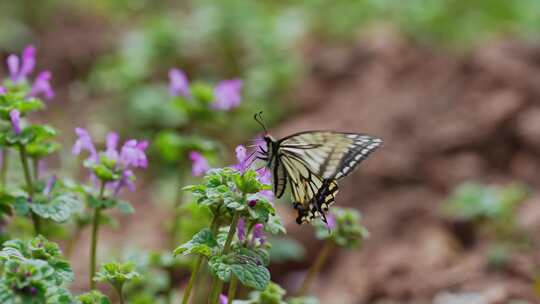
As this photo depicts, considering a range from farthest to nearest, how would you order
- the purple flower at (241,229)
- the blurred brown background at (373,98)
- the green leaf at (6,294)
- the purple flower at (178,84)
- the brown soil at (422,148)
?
the blurred brown background at (373,98), the brown soil at (422,148), the purple flower at (178,84), the purple flower at (241,229), the green leaf at (6,294)

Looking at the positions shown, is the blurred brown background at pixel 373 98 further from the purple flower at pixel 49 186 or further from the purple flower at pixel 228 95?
the purple flower at pixel 49 186

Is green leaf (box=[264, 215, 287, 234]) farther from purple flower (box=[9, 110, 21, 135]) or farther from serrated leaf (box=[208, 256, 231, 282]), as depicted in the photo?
purple flower (box=[9, 110, 21, 135])

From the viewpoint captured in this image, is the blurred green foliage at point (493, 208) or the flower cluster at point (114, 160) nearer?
the flower cluster at point (114, 160)

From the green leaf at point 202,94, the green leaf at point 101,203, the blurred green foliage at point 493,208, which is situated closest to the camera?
the green leaf at point 101,203

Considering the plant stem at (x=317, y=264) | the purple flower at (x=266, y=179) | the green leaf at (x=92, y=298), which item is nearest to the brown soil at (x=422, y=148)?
the plant stem at (x=317, y=264)

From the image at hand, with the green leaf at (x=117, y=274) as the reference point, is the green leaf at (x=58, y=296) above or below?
below

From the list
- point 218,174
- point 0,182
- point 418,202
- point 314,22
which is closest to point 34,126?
point 0,182

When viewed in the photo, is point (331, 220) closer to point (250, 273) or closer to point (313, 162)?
point (313, 162)

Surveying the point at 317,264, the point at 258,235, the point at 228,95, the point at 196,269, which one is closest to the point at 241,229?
the point at 258,235
